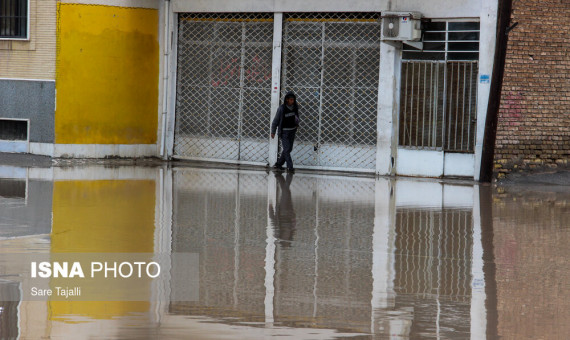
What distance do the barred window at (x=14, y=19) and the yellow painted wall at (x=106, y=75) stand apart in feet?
2.88

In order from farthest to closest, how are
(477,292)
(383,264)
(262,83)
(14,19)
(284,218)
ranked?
(262,83) < (14,19) < (284,218) < (383,264) < (477,292)

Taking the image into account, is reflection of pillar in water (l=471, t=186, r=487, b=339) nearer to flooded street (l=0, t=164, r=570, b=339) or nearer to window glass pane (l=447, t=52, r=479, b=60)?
flooded street (l=0, t=164, r=570, b=339)

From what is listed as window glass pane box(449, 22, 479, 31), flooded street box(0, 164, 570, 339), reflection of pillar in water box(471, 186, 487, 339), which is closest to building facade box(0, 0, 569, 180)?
window glass pane box(449, 22, 479, 31)

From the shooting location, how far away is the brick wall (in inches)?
687

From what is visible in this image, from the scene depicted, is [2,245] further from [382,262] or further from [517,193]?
[517,193]

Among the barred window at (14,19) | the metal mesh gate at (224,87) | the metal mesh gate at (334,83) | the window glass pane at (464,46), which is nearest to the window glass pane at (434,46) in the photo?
the window glass pane at (464,46)

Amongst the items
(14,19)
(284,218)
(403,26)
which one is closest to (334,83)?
(403,26)

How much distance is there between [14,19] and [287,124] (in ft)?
20.2

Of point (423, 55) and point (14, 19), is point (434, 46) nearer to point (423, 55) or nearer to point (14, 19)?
point (423, 55)

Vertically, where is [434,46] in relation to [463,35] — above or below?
below

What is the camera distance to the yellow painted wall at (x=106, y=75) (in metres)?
19.3

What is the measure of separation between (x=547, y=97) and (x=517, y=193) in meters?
2.67

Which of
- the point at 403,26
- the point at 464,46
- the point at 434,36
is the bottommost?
the point at 464,46

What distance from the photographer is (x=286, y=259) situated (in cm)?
924
